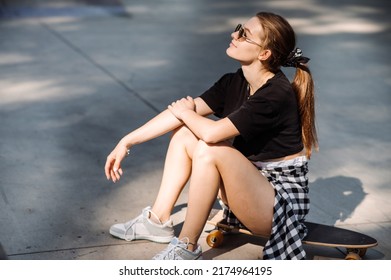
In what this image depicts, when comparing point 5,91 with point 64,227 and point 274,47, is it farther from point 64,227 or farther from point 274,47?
point 274,47

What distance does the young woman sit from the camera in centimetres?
330

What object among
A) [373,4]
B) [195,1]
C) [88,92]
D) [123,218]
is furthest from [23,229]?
[373,4]

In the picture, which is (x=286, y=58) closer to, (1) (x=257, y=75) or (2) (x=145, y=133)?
(1) (x=257, y=75)

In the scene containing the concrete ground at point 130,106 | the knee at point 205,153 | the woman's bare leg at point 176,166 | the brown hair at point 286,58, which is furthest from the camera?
the concrete ground at point 130,106

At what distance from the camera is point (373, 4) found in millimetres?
10445

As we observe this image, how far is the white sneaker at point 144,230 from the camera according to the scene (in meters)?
3.65

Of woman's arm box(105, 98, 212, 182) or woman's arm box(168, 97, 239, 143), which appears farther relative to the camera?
woman's arm box(105, 98, 212, 182)

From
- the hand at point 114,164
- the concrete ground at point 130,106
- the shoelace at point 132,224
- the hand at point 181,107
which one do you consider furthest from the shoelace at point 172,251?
the hand at point 181,107

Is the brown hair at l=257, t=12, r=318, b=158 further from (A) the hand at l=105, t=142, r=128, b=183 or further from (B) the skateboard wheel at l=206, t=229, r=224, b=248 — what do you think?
(A) the hand at l=105, t=142, r=128, b=183

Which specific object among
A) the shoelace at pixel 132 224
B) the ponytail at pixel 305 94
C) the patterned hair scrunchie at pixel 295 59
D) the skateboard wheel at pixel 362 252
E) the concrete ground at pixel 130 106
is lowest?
the concrete ground at pixel 130 106

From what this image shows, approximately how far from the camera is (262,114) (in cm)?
336

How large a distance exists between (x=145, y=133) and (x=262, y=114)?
621 millimetres

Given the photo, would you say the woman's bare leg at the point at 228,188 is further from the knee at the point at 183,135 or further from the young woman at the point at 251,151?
the knee at the point at 183,135

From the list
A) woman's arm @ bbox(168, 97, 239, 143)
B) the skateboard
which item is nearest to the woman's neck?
woman's arm @ bbox(168, 97, 239, 143)
